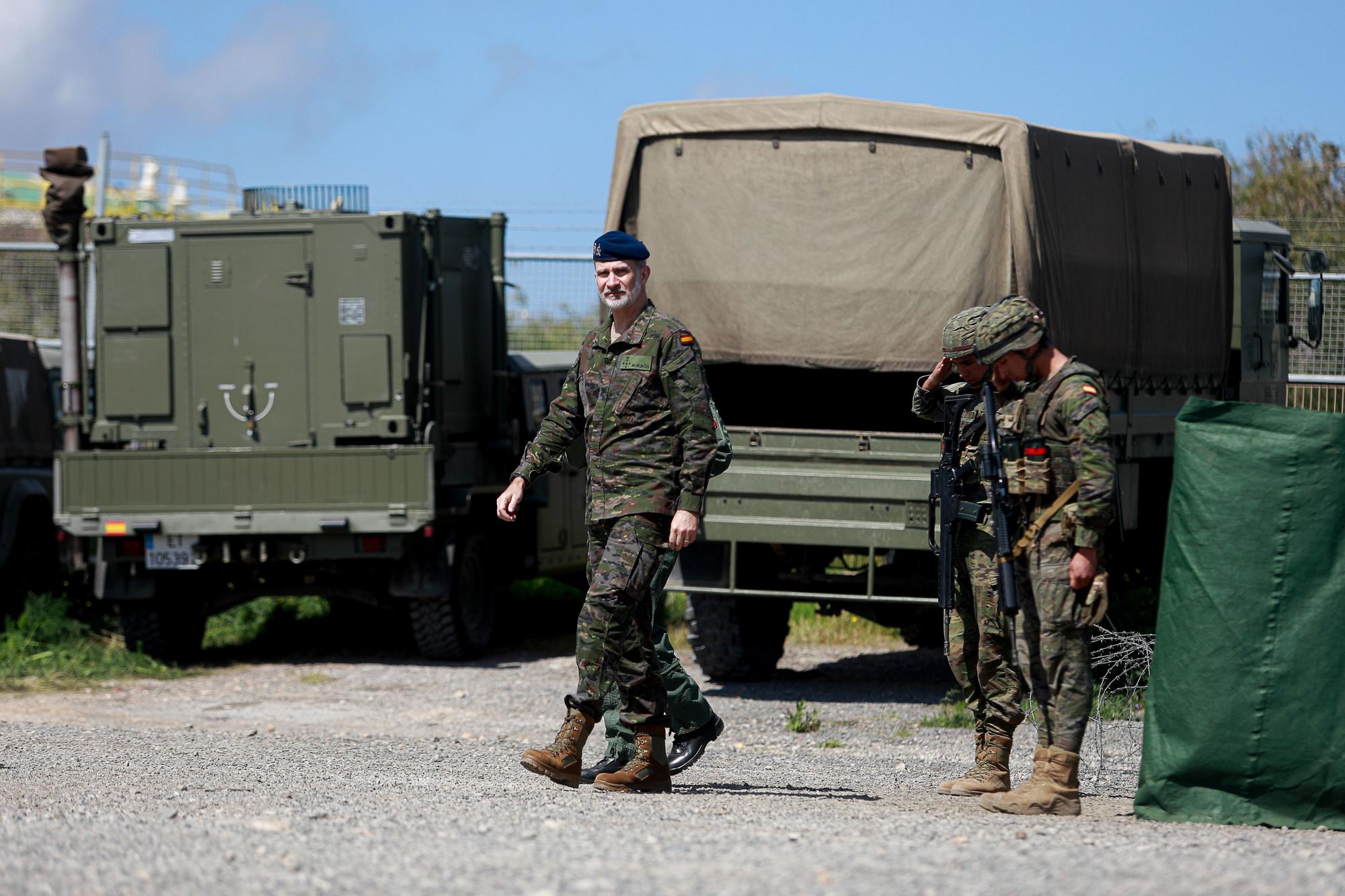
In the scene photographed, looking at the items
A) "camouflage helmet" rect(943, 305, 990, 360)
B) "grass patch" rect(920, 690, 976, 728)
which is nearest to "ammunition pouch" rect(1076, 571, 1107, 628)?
"camouflage helmet" rect(943, 305, 990, 360)

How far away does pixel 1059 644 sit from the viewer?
6.05 metres

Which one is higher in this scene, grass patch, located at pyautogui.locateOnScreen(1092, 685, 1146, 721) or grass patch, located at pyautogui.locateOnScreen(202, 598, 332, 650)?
grass patch, located at pyautogui.locateOnScreen(1092, 685, 1146, 721)

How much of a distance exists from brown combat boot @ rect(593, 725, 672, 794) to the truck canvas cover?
367 cm

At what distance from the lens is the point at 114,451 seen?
39.8ft

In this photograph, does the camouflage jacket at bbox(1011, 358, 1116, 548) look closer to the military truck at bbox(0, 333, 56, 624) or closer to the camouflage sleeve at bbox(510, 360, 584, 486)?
the camouflage sleeve at bbox(510, 360, 584, 486)

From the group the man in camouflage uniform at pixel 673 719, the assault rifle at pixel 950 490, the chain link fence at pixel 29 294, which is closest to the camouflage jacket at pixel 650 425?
the man in camouflage uniform at pixel 673 719

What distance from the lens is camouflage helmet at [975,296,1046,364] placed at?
6.07 m

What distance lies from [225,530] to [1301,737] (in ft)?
25.2

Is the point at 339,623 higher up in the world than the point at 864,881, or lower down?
lower down

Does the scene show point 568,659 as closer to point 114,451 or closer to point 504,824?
point 114,451

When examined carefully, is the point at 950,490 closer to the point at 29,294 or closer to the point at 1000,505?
the point at 1000,505

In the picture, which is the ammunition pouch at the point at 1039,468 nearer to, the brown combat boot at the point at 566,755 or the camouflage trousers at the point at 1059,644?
the camouflage trousers at the point at 1059,644

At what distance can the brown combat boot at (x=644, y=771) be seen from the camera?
6582 millimetres

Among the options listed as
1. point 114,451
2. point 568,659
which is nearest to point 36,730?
point 114,451
